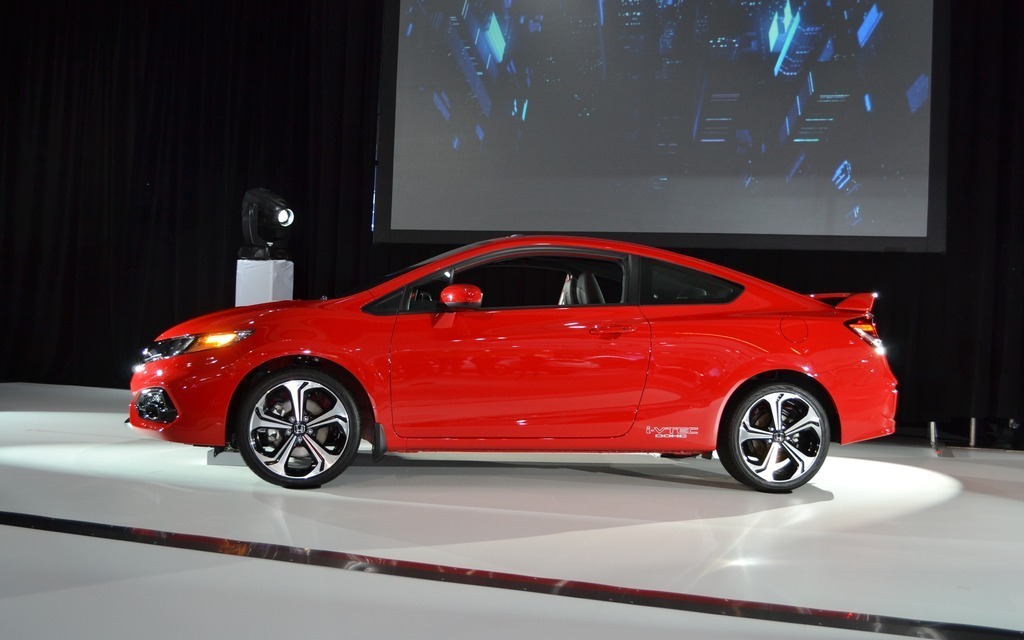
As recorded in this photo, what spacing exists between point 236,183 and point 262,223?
218cm

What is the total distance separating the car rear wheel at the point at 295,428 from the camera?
3.98m

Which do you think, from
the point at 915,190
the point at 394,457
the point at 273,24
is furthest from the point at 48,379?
the point at 915,190

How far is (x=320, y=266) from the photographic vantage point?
7.47m

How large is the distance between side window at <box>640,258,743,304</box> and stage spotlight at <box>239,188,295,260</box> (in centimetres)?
287

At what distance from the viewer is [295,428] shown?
13.1 feet

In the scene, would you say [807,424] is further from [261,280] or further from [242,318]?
[261,280]

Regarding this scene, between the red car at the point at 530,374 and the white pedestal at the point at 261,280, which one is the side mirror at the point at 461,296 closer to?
the red car at the point at 530,374

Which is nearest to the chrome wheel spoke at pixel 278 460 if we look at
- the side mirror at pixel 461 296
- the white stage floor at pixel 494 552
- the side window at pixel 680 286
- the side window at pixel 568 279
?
the white stage floor at pixel 494 552

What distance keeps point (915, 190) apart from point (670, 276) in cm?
292

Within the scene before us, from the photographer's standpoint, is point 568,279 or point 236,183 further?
→ point 236,183

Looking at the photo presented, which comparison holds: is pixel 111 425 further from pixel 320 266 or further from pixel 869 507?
pixel 869 507

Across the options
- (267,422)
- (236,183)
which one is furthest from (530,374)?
(236,183)

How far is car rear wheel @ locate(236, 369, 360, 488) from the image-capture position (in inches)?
157

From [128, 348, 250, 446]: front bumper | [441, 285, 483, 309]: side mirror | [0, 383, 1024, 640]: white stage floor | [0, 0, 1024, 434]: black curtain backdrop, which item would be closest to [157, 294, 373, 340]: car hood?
[128, 348, 250, 446]: front bumper
